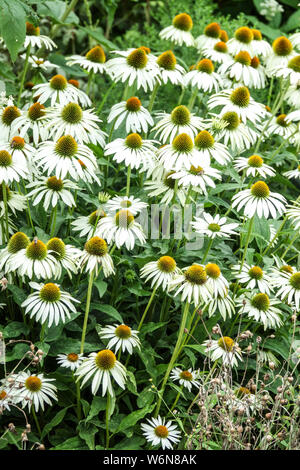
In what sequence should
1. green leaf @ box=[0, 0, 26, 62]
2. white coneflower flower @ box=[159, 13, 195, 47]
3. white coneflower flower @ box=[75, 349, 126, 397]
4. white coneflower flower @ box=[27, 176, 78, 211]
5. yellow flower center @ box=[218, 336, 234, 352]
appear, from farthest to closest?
white coneflower flower @ box=[159, 13, 195, 47] → white coneflower flower @ box=[27, 176, 78, 211] → yellow flower center @ box=[218, 336, 234, 352] → green leaf @ box=[0, 0, 26, 62] → white coneflower flower @ box=[75, 349, 126, 397]

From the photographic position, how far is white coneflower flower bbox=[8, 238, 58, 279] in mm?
1923

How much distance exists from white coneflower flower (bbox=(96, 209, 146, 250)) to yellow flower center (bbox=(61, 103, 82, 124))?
1.34 feet

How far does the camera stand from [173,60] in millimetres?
2754

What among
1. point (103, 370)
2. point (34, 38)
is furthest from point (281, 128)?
point (103, 370)

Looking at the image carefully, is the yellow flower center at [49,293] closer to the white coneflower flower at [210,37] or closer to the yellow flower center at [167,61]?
the yellow flower center at [167,61]

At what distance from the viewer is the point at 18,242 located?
2.03m

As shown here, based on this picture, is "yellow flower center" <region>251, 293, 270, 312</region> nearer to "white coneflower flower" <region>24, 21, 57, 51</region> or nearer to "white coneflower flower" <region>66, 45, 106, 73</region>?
Result: "white coneflower flower" <region>66, 45, 106, 73</region>

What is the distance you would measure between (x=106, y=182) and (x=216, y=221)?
624mm

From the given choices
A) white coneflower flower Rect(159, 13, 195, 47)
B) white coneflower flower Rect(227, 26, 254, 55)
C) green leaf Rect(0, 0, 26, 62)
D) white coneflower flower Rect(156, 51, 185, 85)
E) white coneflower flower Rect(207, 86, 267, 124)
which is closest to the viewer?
green leaf Rect(0, 0, 26, 62)

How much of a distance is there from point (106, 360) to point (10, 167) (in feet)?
2.53

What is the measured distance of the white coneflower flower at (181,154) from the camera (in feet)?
7.13

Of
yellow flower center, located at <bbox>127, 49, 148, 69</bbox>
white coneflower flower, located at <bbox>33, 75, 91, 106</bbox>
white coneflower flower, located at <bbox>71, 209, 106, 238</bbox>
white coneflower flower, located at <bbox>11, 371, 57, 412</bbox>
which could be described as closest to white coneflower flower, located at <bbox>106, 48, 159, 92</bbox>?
yellow flower center, located at <bbox>127, 49, 148, 69</bbox>

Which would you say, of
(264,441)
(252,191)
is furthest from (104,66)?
(264,441)

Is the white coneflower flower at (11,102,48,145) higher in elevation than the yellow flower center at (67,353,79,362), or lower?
higher
